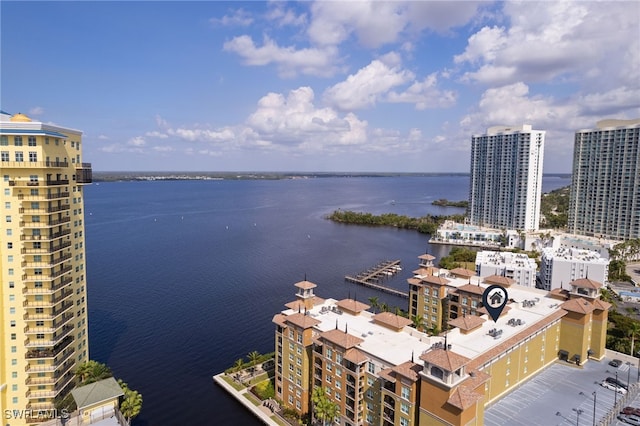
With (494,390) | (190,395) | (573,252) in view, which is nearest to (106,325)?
(190,395)

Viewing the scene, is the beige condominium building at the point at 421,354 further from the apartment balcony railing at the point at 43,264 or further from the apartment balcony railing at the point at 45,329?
the apartment balcony railing at the point at 43,264

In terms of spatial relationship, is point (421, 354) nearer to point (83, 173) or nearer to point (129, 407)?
point (129, 407)

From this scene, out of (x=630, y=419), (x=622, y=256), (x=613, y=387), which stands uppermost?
(x=622, y=256)

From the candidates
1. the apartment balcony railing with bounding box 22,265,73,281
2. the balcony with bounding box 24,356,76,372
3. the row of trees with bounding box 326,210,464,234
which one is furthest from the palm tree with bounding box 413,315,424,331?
the row of trees with bounding box 326,210,464,234

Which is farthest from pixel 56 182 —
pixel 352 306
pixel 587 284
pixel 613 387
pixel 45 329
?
pixel 587 284

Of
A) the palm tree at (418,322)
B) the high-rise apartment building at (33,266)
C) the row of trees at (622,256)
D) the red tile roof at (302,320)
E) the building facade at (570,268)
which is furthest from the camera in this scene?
the row of trees at (622,256)

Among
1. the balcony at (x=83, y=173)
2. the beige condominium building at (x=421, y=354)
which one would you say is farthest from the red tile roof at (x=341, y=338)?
the balcony at (x=83, y=173)

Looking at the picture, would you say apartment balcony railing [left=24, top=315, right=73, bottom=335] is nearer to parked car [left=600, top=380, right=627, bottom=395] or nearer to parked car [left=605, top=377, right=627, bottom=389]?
parked car [left=600, top=380, right=627, bottom=395]
